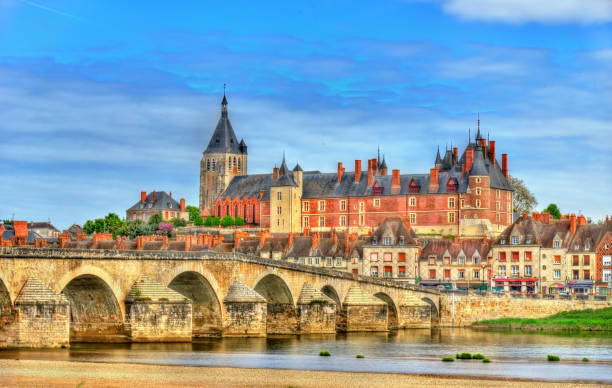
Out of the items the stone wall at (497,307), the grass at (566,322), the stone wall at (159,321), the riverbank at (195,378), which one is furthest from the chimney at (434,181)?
the riverbank at (195,378)

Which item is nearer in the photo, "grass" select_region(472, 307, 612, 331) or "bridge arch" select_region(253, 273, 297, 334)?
"bridge arch" select_region(253, 273, 297, 334)

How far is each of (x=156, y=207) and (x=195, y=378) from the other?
445 ft

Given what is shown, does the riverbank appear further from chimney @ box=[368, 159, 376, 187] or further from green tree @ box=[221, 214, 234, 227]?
green tree @ box=[221, 214, 234, 227]

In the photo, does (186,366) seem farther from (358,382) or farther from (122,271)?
(122,271)

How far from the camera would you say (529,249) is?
102875 mm

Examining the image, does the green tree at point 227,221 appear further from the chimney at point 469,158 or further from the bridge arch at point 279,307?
the bridge arch at point 279,307

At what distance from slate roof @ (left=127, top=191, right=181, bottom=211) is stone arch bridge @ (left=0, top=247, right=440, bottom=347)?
337 feet

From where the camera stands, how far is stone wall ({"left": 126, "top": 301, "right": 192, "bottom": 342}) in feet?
185

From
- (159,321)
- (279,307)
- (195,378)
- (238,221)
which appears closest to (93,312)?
(159,321)

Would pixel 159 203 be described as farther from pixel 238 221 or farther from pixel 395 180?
pixel 395 180

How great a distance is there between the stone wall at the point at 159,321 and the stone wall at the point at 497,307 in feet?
98.9

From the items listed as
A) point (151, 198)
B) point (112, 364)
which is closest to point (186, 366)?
point (112, 364)

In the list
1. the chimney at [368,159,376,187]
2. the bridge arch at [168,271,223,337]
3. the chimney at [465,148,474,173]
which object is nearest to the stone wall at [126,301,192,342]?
the bridge arch at [168,271,223,337]

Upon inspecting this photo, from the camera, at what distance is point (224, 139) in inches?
6801
